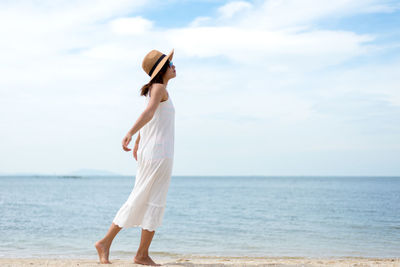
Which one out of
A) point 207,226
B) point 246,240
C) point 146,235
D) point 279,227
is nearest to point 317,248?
point 246,240

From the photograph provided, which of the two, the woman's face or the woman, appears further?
the woman's face

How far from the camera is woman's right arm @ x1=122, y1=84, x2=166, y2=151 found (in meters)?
3.93

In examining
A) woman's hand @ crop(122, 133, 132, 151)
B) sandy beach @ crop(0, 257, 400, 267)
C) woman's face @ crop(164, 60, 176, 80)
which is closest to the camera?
woman's hand @ crop(122, 133, 132, 151)

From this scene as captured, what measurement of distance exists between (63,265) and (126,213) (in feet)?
4.46

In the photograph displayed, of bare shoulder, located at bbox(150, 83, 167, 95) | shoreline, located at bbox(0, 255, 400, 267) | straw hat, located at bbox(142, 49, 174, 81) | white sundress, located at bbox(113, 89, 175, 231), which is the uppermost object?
straw hat, located at bbox(142, 49, 174, 81)

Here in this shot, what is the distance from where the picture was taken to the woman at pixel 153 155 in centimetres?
407

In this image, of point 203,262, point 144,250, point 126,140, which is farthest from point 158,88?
point 203,262

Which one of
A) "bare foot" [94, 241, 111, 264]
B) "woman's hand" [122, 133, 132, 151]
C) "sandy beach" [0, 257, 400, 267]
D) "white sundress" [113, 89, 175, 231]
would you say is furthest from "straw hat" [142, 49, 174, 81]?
"sandy beach" [0, 257, 400, 267]

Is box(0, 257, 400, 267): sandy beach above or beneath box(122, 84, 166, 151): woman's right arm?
beneath

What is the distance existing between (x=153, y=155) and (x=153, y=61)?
3.15ft

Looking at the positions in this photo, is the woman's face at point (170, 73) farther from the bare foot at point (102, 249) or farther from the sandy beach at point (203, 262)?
the sandy beach at point (203, 262)

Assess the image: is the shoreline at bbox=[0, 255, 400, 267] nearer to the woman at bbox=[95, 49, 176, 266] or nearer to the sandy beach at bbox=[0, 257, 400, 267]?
the sandy beach at bbox=[0, 257, 400, 267]

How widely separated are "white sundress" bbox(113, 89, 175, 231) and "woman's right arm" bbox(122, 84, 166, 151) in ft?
0.43

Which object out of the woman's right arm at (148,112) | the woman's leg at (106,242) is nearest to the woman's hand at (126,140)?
the woman's right arm at (148,112)
